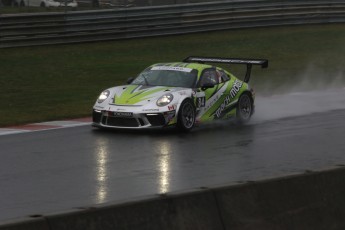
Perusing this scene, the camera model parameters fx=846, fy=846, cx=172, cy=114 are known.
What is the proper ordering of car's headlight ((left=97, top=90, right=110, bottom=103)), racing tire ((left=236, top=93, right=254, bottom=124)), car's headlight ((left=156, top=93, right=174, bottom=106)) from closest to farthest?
car's headlight ((left=156, top=93, right=174, bottom=106))
car's headlight ((left=97, top=90, right=110, bottom=103))
racing tire ((left=236, top=93, right=254, bottom=124))

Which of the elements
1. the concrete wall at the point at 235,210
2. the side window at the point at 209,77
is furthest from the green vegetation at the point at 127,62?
the concrete wall at the point at 235,210

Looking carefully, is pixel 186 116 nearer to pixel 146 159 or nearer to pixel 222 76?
pixel 222 76

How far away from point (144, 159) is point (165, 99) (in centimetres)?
270

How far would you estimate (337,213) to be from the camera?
8.27 meters

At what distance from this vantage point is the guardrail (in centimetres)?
2692

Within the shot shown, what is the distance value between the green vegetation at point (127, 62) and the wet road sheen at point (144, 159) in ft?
10.8

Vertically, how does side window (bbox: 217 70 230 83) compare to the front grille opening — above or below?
above

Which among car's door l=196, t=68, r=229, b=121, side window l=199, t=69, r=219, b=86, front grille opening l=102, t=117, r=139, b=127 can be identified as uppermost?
side window l=199, t=69, r=219, b=86

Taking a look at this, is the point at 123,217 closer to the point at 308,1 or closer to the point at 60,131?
the point at 60,131

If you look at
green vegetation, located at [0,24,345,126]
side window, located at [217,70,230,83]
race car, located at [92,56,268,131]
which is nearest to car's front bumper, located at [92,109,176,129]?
race car, located at [92,56,268,131]

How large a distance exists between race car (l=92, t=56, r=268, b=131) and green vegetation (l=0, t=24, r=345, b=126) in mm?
2419

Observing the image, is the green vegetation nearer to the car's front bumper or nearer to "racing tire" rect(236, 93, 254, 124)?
the car's front bumper

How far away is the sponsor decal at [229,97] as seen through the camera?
53.1ft

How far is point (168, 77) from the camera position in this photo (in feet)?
52.5
